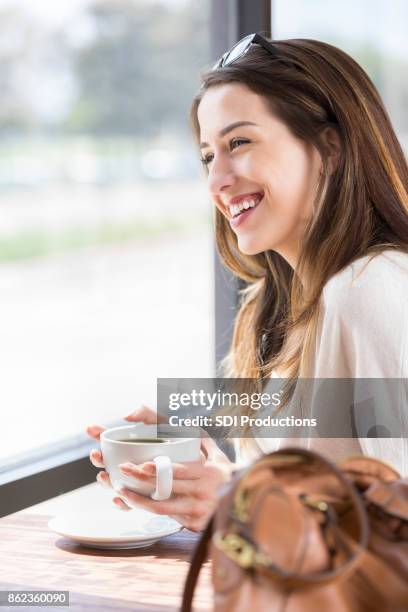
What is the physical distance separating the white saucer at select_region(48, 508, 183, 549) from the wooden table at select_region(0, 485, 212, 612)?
0.01 metres

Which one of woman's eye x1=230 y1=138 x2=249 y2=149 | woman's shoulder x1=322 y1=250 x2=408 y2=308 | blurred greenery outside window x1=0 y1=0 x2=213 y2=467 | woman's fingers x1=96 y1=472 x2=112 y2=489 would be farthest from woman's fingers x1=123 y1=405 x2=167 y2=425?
blurred greenery outside window x1=0 y1=0 x2=213 y2=467

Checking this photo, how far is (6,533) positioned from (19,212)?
41.2ft

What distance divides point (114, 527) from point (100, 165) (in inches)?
536

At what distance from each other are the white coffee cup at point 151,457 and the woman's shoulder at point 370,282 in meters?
0.25

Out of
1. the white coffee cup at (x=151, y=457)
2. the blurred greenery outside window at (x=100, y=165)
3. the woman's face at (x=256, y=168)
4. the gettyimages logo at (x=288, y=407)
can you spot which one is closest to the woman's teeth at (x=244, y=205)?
the woman's face at (x=256, y=168)

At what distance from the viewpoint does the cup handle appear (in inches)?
38.5

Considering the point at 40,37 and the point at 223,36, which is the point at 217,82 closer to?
the point at 223,36

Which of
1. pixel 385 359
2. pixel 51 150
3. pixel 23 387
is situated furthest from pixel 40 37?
pixel 385 359

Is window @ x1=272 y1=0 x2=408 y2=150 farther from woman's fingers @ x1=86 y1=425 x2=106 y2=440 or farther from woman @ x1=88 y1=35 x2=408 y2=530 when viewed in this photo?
woman's fingers @ x1=86 y1=425 x2=106 y2=440

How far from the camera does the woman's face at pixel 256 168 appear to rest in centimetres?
124

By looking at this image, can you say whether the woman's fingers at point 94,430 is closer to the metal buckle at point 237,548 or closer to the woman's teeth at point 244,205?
the woman's teeth at point 244,205

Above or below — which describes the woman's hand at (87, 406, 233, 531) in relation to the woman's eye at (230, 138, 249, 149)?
below

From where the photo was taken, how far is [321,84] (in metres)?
1.23

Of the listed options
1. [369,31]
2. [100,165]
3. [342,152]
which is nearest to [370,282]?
[342,152]
